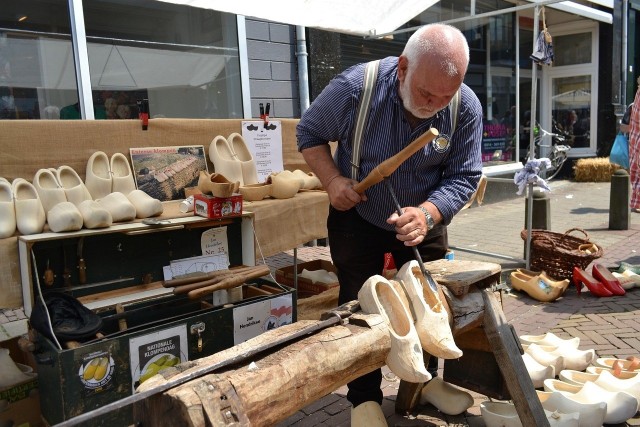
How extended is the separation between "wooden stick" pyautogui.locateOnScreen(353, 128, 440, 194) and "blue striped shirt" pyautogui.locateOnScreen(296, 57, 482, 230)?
0.76 feet

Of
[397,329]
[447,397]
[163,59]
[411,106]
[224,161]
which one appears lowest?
[447,397]

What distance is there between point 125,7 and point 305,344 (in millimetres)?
4364

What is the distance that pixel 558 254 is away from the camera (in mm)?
4148

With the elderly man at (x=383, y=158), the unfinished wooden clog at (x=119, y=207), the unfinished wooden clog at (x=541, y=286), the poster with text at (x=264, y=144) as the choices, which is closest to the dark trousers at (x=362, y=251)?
the elderly man at (x=383, y=158)

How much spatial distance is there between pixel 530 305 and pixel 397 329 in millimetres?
2796

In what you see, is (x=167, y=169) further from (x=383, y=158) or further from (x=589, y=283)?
(x=589, y=283)

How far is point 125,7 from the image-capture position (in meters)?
4.69

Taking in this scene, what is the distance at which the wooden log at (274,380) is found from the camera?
1010 mm

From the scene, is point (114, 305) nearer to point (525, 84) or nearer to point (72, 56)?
point (72, 56)

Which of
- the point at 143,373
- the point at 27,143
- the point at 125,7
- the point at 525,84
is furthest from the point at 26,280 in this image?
the point at 525,84

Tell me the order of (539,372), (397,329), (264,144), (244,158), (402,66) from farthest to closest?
(264,144), (244,158), (539,372), (402,66), (397,329)

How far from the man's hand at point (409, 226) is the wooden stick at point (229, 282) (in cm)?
110

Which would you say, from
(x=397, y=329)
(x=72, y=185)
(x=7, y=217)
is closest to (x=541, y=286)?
(x=397, y=329)

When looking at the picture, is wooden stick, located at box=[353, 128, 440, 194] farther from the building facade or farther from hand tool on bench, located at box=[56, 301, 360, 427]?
the building facade
